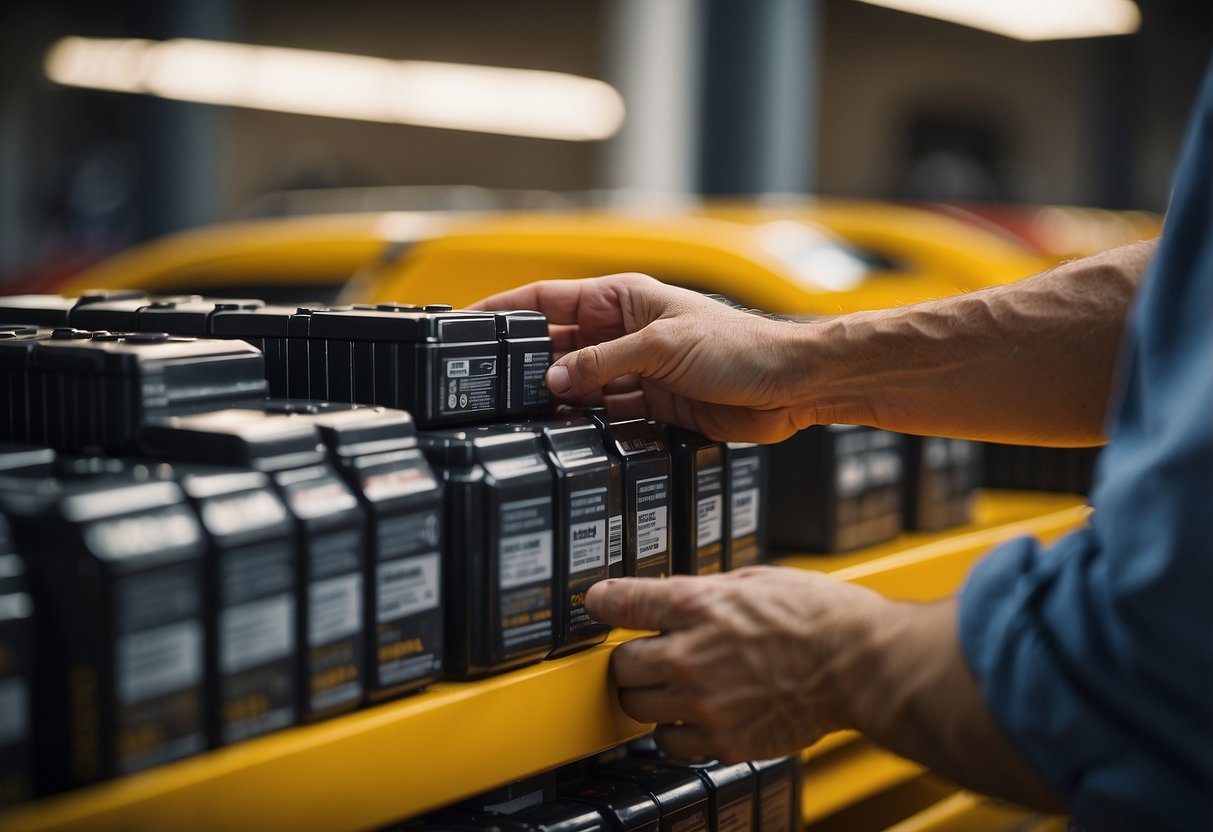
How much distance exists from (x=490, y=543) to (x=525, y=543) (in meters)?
0.05

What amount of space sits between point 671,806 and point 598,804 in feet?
0.32

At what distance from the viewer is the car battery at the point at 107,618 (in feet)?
3.10

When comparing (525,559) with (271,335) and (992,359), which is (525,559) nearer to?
(271,335)

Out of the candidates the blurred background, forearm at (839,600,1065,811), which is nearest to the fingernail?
forearm at (839,600,1065,811)

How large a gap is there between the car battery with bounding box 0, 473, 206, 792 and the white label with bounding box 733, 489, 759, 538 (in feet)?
2.63

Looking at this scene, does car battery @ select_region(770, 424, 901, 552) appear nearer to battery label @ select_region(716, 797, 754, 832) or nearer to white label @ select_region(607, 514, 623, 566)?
battery label @ select_region(716, 797, 754, 832)

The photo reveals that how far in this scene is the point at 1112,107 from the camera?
43.2ft

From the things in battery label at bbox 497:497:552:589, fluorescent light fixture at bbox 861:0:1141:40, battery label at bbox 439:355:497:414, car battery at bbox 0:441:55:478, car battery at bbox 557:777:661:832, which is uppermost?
fluorescent light fixture at bbox 861:0:1141:40

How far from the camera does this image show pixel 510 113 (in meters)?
13.1

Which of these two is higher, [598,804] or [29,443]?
[29,443]

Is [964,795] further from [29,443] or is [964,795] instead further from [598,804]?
[29,443]

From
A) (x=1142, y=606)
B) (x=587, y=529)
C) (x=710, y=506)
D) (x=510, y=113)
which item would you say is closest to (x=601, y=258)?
(x=710, y=506)

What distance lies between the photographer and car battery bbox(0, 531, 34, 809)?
92 cm

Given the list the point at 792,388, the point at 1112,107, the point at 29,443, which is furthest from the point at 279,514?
the point at 1112,107
